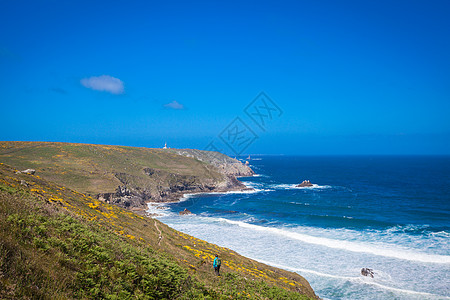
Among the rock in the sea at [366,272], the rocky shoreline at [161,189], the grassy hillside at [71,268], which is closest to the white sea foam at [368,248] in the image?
the rock in the sea at [366,272]

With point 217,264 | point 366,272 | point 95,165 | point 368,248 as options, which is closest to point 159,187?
point 95,165

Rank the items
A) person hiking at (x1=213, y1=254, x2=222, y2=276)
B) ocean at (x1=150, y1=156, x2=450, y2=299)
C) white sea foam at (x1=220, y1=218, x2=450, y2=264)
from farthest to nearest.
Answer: white sea foam at (x1=220, y1=218, x2=450, y2=264) < ocean at (x1=150, y1=156, x2=450, y2=299) < person hiking at (x1=213, y1=254, x2=222, y2=276)

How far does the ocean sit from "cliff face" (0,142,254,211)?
9.75 metres

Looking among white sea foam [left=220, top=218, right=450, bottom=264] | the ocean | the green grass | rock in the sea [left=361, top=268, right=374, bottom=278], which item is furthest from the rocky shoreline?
rock in the sea [left=361, top=268, right=374, bottom=278]

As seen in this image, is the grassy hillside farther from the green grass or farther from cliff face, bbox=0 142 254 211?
the green grass

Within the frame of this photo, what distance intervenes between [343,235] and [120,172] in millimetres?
60579

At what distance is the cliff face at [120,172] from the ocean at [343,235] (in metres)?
9.75

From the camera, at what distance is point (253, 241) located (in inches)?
1436

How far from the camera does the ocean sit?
79.6 feet

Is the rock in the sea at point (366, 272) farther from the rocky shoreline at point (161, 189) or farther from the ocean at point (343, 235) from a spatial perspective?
the rocky shoreline at point (161, 189)

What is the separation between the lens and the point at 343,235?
128 ft

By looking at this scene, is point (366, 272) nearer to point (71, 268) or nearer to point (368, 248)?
point (368, 248)

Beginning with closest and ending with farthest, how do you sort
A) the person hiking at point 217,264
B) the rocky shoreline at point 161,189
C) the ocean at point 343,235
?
the person hiking at point 217,264 < the ocean at point 343,235 < the rocky shoreline at point 161,189

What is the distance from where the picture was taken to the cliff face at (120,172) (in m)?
55.1
